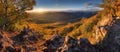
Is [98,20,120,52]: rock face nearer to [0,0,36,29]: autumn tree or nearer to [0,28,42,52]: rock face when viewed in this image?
[0,28,42,52]: rock face

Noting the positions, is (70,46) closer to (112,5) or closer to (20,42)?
(20,42)

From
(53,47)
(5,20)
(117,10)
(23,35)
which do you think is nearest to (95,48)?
(53,47)

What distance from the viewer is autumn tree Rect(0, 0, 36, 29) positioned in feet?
176

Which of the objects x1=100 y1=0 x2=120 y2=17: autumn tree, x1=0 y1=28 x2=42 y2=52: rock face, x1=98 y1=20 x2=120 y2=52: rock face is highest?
x1=0 y1=28 x2=42 y2=52: rock face

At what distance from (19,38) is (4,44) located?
18.2ft

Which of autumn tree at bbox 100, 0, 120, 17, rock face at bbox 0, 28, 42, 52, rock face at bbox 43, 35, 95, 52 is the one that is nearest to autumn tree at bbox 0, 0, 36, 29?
rock face at bbox 0, 28, 42, 52

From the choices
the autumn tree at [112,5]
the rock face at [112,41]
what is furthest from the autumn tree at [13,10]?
the autumn tree at [112,5]

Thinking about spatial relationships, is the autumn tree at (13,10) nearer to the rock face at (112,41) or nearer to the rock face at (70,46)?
the rock face at (112,41)

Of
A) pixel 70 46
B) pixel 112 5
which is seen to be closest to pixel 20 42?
pixel 70 46

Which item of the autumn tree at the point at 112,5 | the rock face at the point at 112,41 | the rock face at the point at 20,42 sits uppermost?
the rock face at the point at 20,42

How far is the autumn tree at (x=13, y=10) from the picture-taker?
176 ft

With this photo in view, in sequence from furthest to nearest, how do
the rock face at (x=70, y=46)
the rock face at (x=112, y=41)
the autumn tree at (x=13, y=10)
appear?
the autumn tree at (x=13, y=10)
the rock face at (x=112, y=41)
the rock face at (x=70, y=46)

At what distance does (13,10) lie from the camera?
55312 mm

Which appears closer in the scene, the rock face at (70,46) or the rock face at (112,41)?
the rock face at (70,46)
